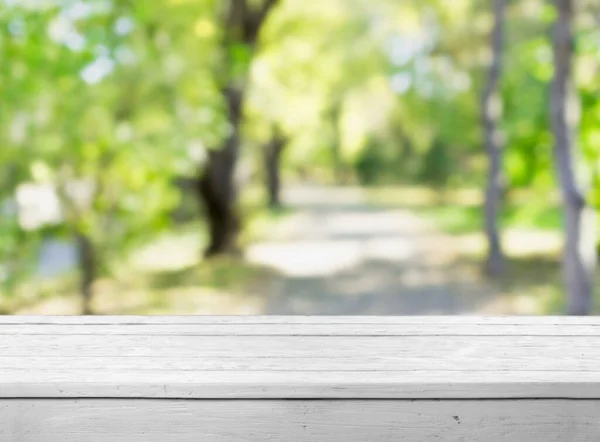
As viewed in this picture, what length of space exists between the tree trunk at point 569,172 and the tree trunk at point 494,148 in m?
4.17

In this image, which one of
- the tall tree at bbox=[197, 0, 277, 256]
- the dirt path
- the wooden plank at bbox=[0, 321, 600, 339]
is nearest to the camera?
the wooden plank at bbox=[0, 321, 600, 339]

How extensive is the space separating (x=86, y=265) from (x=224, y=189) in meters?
4.59

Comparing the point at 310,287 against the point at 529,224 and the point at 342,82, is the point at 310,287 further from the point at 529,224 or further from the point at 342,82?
the point at 342,82

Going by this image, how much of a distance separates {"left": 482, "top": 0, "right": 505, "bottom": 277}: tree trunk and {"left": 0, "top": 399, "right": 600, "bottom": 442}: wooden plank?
1014cm

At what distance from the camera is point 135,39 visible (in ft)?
26.2

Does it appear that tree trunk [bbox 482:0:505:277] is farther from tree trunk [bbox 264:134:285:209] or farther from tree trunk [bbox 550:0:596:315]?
tree trunk [bbox 264:134:285:209]

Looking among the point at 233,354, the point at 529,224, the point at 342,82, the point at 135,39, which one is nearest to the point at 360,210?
the point at 342,82

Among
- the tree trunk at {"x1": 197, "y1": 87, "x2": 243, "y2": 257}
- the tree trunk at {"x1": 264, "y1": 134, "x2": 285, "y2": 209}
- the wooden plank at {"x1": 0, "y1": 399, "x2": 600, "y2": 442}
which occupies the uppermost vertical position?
the wooden plank at {"x1": 0, "y1": 399, "x2": 600, "y2": 442}

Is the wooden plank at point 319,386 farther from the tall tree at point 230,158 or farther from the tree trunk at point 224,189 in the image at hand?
the tree trunk at point 224,189

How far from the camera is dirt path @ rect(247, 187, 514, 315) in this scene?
30.5 ft

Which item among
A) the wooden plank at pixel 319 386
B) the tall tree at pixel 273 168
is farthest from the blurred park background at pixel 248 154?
the wooden plank at pixel 319 386

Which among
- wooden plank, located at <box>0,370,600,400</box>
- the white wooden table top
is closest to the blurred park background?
the white wooden table top

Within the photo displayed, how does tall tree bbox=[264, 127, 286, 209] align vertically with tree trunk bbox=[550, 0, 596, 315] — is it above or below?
below

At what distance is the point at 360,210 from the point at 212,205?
40.0 ft
